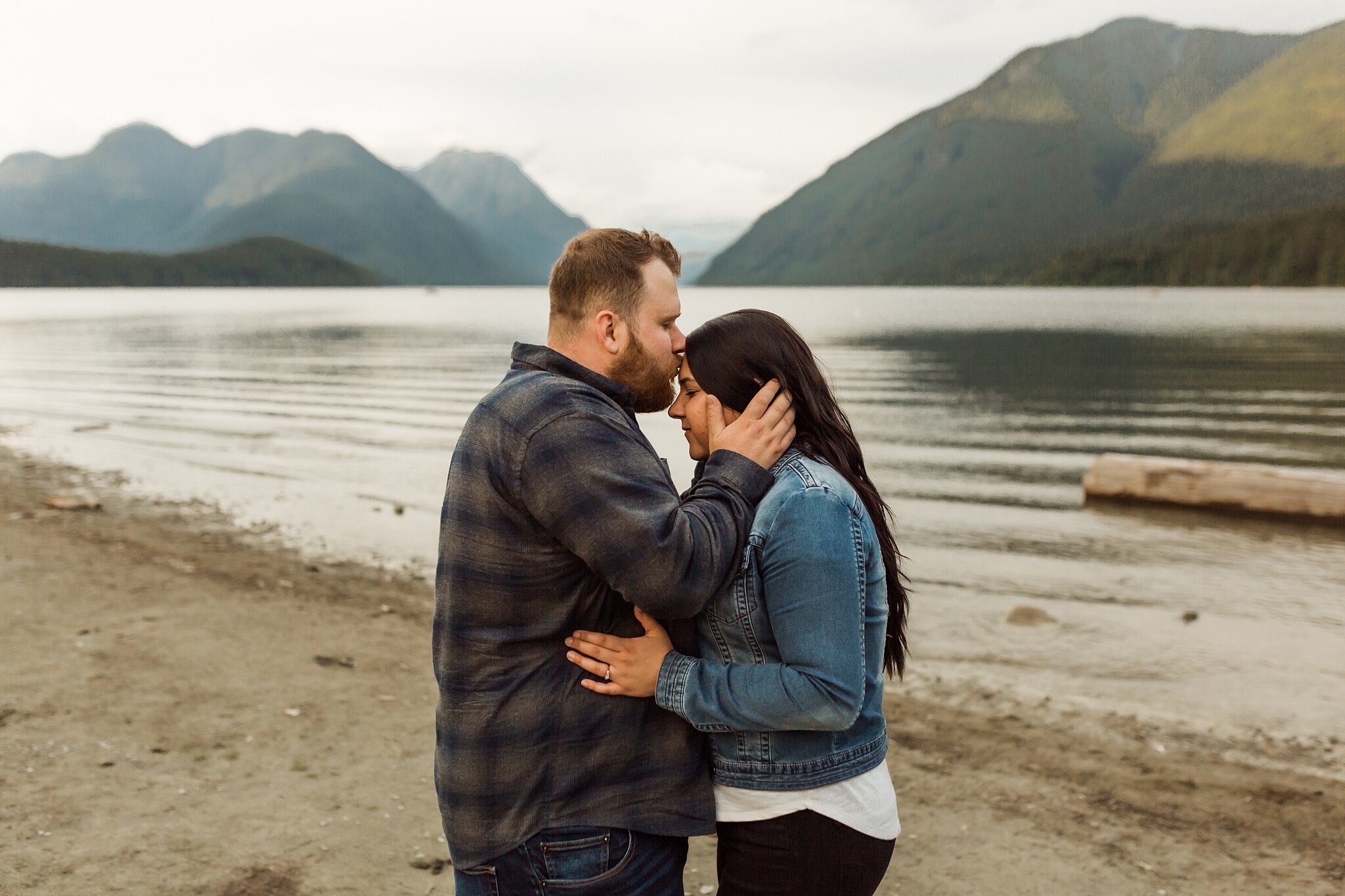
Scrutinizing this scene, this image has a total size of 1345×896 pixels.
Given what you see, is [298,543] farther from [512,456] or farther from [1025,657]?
[512,456]

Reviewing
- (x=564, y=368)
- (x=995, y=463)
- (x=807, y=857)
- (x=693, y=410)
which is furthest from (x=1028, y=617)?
(x=995, y=463)

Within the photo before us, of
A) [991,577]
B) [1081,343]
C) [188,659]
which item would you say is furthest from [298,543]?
[1081,343]

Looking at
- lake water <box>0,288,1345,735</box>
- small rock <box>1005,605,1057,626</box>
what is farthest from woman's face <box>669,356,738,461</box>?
small rock <box>1005,605,1057,626</box>

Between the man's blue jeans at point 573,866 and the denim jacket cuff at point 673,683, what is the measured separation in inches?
14.1

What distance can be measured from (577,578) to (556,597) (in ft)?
0.23

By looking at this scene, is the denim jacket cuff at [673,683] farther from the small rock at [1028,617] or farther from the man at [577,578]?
the small rock at [1028,617]

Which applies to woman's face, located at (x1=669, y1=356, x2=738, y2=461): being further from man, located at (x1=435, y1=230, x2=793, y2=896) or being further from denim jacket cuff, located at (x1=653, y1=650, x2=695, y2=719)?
denim jacket cuff, located at (x1=653, y1=650, x2=695, y2=719)

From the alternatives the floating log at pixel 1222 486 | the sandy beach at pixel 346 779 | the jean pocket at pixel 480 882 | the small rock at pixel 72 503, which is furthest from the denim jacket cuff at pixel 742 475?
the floating log at pixel 1222 486

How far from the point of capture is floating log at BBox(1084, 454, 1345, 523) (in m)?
14.9

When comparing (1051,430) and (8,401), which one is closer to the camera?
(1051,430)

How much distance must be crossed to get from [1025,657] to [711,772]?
785cm

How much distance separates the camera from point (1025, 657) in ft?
31.3

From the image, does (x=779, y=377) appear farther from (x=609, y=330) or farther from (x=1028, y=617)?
(x=1028, y=617)

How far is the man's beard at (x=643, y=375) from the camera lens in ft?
8.41
